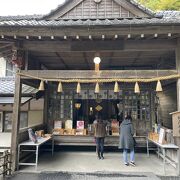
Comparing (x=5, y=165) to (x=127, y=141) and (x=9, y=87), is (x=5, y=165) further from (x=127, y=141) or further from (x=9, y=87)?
(x=9, y=87)

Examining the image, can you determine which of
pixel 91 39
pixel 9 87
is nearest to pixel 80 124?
pixel 91 39

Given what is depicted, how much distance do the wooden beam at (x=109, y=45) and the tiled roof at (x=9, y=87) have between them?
362 cm

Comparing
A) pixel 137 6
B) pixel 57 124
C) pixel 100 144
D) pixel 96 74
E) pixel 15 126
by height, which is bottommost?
pixel 100 144

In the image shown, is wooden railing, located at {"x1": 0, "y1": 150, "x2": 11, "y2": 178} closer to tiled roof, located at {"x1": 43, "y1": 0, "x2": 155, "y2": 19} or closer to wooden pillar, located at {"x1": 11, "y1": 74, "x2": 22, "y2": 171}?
wooden pillar, located at {"x1": 11, "y1": 74, "x2": 22, "y2": 171}

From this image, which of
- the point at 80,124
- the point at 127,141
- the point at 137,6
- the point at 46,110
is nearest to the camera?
the point at 127,141

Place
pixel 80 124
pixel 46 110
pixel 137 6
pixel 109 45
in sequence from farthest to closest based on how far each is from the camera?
pixel 46 110, pixel 80 124, pixel 137 6, pixel 109 45

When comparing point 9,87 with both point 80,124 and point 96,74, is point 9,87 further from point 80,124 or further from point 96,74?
point 96,74

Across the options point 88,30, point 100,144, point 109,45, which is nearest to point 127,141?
point 100,144

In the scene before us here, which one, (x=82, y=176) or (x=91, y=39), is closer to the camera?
(x=82, y=176)

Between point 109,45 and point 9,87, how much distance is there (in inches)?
286

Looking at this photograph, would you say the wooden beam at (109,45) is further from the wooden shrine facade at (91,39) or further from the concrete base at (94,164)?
the concrete base at (94,164)

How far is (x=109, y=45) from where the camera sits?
6480 mm

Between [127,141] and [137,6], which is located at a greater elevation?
[137,6]

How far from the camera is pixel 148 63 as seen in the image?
959 centimetres
